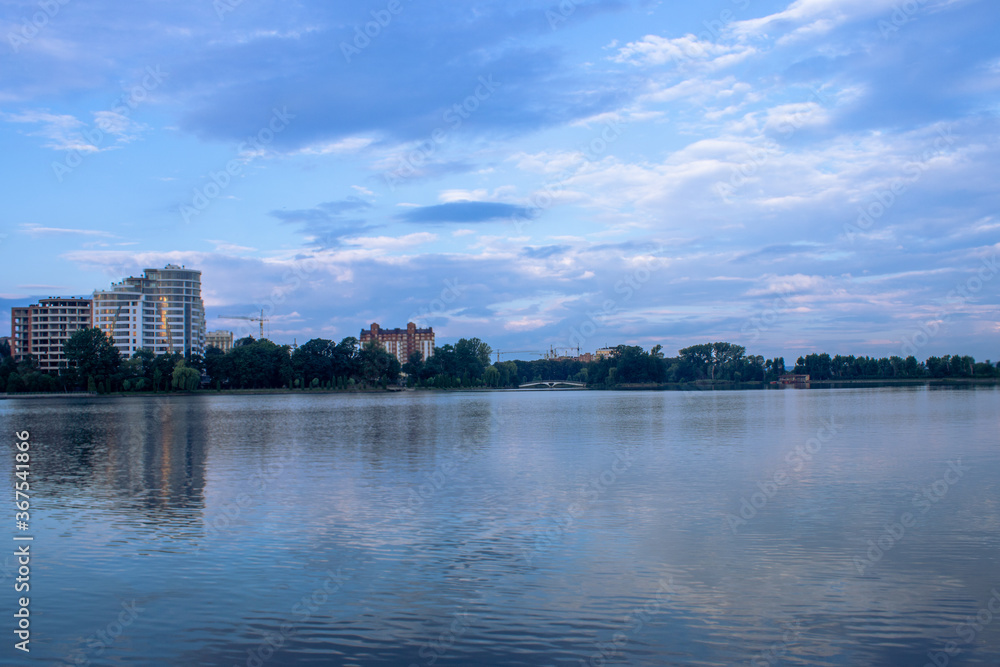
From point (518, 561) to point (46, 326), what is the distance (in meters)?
199

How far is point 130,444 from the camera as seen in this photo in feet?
118


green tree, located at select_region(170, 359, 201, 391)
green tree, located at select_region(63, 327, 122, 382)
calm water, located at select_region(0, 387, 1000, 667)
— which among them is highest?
green tree, located at select_region(63, 327, 122, 382)

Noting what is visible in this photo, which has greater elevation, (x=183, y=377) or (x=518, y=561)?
(x=183, y=377)

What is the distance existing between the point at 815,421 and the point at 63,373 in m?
133

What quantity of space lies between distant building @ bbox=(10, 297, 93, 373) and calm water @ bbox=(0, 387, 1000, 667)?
17787 cm

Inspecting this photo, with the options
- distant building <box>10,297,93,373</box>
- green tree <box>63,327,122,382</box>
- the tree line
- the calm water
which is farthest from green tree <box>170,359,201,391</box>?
the calm water

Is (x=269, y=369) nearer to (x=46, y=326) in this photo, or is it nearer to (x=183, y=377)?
(x=183, y=377)

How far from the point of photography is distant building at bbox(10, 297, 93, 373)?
588ft

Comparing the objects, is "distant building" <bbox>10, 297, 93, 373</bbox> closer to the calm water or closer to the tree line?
the tree line

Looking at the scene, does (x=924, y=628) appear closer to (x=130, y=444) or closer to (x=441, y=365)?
(x=130, y=444)

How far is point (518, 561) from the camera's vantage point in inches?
511

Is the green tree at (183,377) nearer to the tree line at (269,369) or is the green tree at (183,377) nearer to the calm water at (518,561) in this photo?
the tree line at (269,369)

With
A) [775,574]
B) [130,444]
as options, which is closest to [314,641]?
[775,574]

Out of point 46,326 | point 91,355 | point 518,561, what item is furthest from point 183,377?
point 518,561
